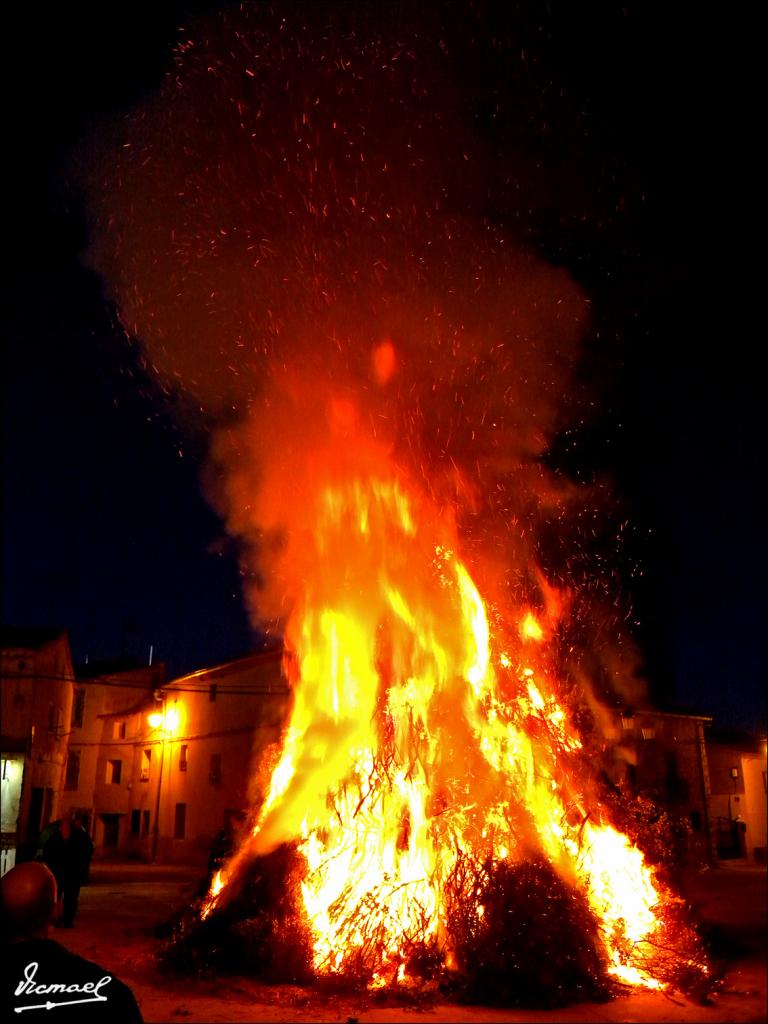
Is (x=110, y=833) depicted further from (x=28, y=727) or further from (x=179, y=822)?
(x=28, y=727)

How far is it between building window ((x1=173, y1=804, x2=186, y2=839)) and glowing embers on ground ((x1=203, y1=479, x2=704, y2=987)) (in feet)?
86.0

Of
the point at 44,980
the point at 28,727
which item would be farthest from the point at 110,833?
the point at 44,980

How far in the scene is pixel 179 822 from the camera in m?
37.0

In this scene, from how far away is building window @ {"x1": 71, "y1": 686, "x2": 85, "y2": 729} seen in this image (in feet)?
152

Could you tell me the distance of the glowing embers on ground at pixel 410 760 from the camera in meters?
10.1

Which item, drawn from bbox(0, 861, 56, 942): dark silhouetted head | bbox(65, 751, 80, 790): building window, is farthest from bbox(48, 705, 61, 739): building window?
bbox(0, 861, 56, 942): dark silhouetted head

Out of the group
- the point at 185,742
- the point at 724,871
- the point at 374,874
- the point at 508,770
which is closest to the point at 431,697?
the point at 508,770

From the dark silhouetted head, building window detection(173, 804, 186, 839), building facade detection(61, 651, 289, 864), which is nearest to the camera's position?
the dark silhouetted head

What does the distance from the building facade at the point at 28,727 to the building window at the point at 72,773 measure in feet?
28.0

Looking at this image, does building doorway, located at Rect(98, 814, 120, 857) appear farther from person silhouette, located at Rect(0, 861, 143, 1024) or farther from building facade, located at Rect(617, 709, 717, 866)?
person silhouette, located at Rect(0, 861, 143, 1024)

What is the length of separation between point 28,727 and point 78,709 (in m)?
13.7

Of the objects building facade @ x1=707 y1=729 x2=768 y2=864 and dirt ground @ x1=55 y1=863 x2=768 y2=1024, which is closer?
dirt ground @ x1=55 y1=863 x2=768 y2=1024

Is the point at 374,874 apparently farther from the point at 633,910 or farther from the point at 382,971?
the point at 633,910

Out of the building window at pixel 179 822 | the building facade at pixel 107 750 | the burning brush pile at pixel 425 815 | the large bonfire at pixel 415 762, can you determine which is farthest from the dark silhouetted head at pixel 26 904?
the building facade at pixel 107 750
